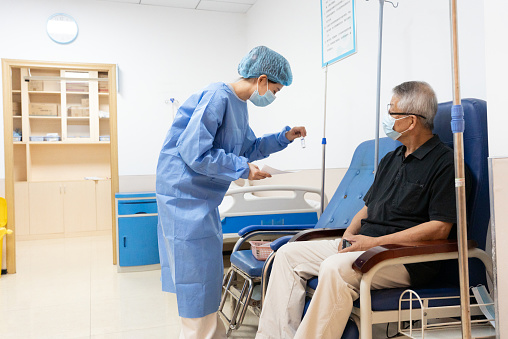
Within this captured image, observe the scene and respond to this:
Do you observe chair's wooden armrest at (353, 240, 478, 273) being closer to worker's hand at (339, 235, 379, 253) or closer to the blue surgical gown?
worker's hand at (339, 235, 379, 253)

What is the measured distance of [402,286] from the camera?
5.37 feet

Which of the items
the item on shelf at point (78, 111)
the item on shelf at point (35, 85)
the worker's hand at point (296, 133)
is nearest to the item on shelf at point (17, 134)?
the item on shelf at point (35, 85)

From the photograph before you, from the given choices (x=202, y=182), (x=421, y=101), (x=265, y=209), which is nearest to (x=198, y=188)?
(x=202, y=182)

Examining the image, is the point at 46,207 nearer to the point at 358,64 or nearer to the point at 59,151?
the point at 59,151

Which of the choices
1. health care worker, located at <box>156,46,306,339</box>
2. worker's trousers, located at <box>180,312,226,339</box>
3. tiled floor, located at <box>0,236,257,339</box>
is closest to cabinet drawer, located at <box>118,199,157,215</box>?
tiled floor, located at <box>0,236,257,339</box>

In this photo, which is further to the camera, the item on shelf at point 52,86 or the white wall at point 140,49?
the item on shelf at point 52,86

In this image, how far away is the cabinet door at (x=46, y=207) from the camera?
5965 mm

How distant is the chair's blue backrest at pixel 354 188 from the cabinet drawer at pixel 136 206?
6.76 feet

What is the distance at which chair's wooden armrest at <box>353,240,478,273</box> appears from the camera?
1.47 metres

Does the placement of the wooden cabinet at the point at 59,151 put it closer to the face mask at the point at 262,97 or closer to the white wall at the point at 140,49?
the white wall at the point at 140,49

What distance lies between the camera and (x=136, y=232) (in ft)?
13.4

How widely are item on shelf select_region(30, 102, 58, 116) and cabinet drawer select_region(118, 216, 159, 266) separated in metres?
3.01

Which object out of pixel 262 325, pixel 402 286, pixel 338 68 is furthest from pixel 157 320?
pixel 338 68

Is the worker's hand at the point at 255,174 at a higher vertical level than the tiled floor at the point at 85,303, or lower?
higher
